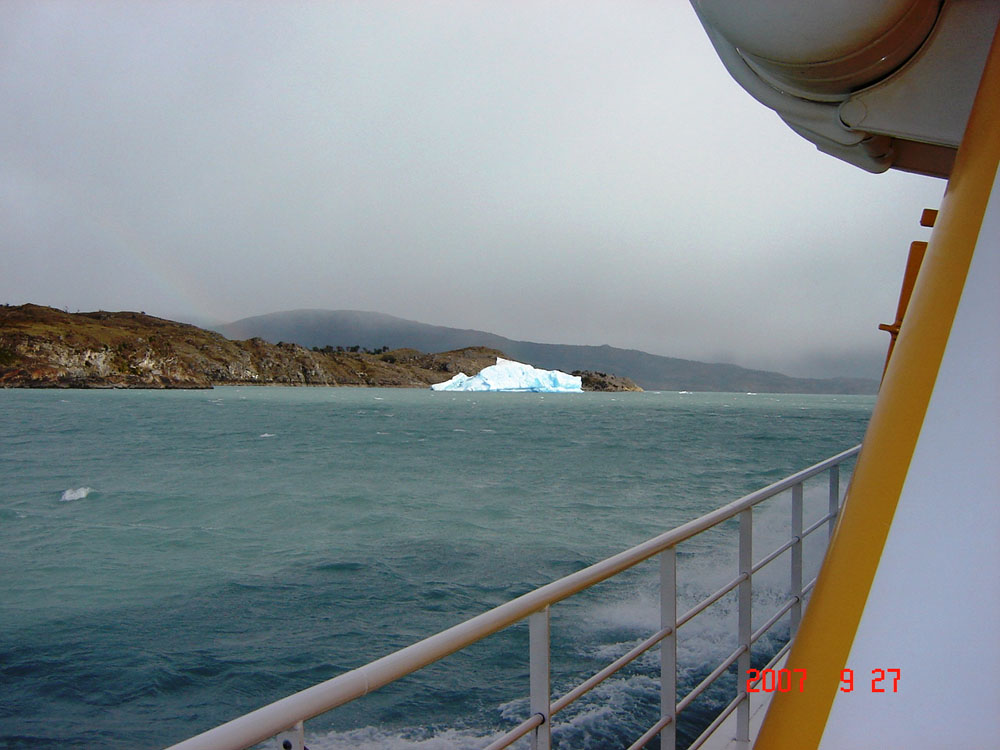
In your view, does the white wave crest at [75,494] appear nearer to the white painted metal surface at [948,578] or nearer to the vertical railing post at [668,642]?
the vertical railing post at [668,642]

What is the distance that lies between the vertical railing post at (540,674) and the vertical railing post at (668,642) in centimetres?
36

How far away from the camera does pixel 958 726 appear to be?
1.98 feet

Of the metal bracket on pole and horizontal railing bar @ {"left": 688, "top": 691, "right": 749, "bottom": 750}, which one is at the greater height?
the metal bracket on pole

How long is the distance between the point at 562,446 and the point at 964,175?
76.2 ft

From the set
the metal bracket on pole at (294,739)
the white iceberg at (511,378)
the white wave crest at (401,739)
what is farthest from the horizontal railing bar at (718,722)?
the white iceberg at (511,378)

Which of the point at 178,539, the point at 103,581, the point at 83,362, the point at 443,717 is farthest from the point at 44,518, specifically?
the point at 83,362

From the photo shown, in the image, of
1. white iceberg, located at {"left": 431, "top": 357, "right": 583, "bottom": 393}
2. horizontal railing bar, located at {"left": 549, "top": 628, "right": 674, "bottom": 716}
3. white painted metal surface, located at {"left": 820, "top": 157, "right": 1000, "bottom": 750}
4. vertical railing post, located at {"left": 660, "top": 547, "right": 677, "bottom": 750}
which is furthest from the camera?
white iceberg, located at {"left": 431, "top": 357, "right": 583, "bottom": 393}

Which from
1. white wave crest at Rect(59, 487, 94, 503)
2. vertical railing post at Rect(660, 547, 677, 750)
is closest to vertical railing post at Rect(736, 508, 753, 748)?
vertical railing post at Rect(660, 547, 677, 750)

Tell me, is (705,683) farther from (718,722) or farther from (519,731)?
(519,731)

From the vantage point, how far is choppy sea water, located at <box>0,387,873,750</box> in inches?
186

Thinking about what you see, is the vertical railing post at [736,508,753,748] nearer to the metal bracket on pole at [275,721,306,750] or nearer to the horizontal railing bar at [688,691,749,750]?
the horizontal railing bar at [688,691,749,750]

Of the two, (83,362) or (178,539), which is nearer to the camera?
(178,539)

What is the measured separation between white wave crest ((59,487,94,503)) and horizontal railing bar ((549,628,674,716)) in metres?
16.1

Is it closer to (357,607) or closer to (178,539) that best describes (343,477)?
(178,539)
